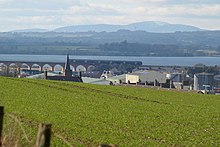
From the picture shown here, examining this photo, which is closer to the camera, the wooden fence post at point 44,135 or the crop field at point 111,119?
the wooden fence post at point 44,135

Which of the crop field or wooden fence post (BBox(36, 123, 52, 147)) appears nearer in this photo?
wooden fence post (BBox(36, 123, 52, 147))

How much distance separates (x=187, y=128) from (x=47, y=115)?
443 centimetres

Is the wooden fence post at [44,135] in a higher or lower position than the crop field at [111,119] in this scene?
higher

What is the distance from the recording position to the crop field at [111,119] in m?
14.7

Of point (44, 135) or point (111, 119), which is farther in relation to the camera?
point (111, 119)

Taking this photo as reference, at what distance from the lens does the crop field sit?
1470 cm

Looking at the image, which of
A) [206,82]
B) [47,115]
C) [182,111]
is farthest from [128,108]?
[206,82]

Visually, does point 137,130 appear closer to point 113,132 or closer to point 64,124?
point 113,132

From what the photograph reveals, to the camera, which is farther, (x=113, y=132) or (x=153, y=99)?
(x=153, y=99)

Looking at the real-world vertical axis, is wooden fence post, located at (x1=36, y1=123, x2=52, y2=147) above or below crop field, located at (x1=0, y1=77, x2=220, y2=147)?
above

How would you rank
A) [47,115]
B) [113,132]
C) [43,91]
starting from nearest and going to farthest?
1. [113,132]
2. [47,115]
3. [43,91]

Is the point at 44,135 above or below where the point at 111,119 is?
above

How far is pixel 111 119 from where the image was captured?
1830 cm

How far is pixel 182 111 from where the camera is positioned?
22328mm
